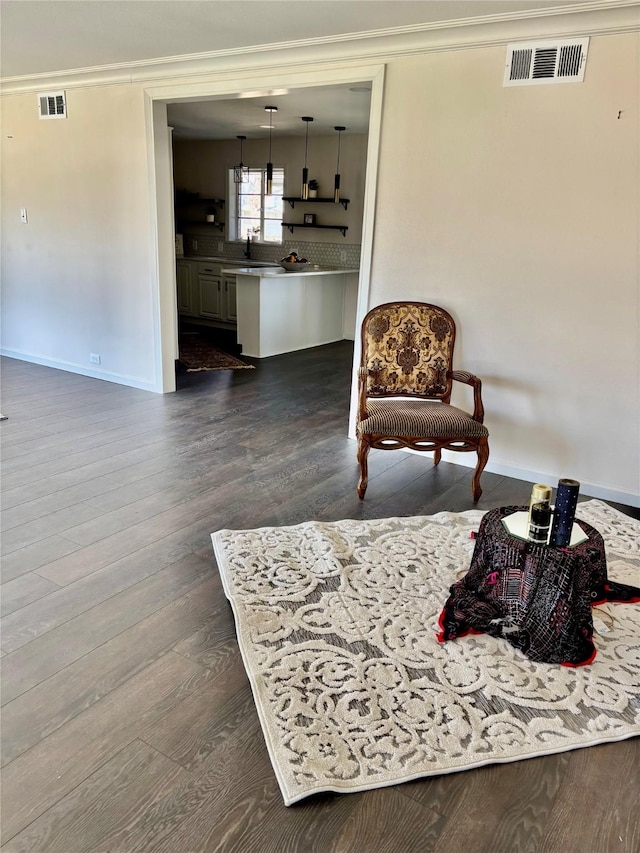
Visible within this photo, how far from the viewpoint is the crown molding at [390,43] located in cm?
298

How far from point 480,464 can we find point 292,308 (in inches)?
169

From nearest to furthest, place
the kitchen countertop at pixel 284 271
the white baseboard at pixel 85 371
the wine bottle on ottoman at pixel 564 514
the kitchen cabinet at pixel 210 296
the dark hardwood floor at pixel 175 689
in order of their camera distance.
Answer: the dark hardwood floor at pixel 175 689, the wine bottle on ottoman at pixel 564 514, the white baseboard at pixel 85 371, the kitchen countertop at pixel 284 271, the kitchen cabinet at pixel 210 296

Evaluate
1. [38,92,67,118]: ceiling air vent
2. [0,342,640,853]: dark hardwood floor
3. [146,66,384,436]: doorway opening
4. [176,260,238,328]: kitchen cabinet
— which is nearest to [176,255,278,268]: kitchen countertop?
[176,260,238,328]: kitchen cabinet

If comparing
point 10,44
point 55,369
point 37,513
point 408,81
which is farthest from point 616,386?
point 55,369

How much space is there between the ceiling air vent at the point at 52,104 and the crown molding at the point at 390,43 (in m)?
0.28

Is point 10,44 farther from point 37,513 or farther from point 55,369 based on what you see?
point 37,513

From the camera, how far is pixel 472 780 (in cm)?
161

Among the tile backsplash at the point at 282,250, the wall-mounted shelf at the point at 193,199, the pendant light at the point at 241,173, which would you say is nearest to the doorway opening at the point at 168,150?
the tile backsplash at the point at 282,250

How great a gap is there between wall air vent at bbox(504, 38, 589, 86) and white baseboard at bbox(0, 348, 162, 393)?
3.53 meters

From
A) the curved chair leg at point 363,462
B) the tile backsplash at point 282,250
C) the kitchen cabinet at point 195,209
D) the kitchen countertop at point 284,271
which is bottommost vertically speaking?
the curved chair leg at point 363,462

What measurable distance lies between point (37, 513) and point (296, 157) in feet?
21.8

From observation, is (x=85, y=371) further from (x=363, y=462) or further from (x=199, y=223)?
(x=199, y=223)

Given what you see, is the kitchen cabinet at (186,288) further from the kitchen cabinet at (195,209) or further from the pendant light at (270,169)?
the pendant light at (270,169)

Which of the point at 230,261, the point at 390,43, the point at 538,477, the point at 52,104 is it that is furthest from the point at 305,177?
the point at 538,477
